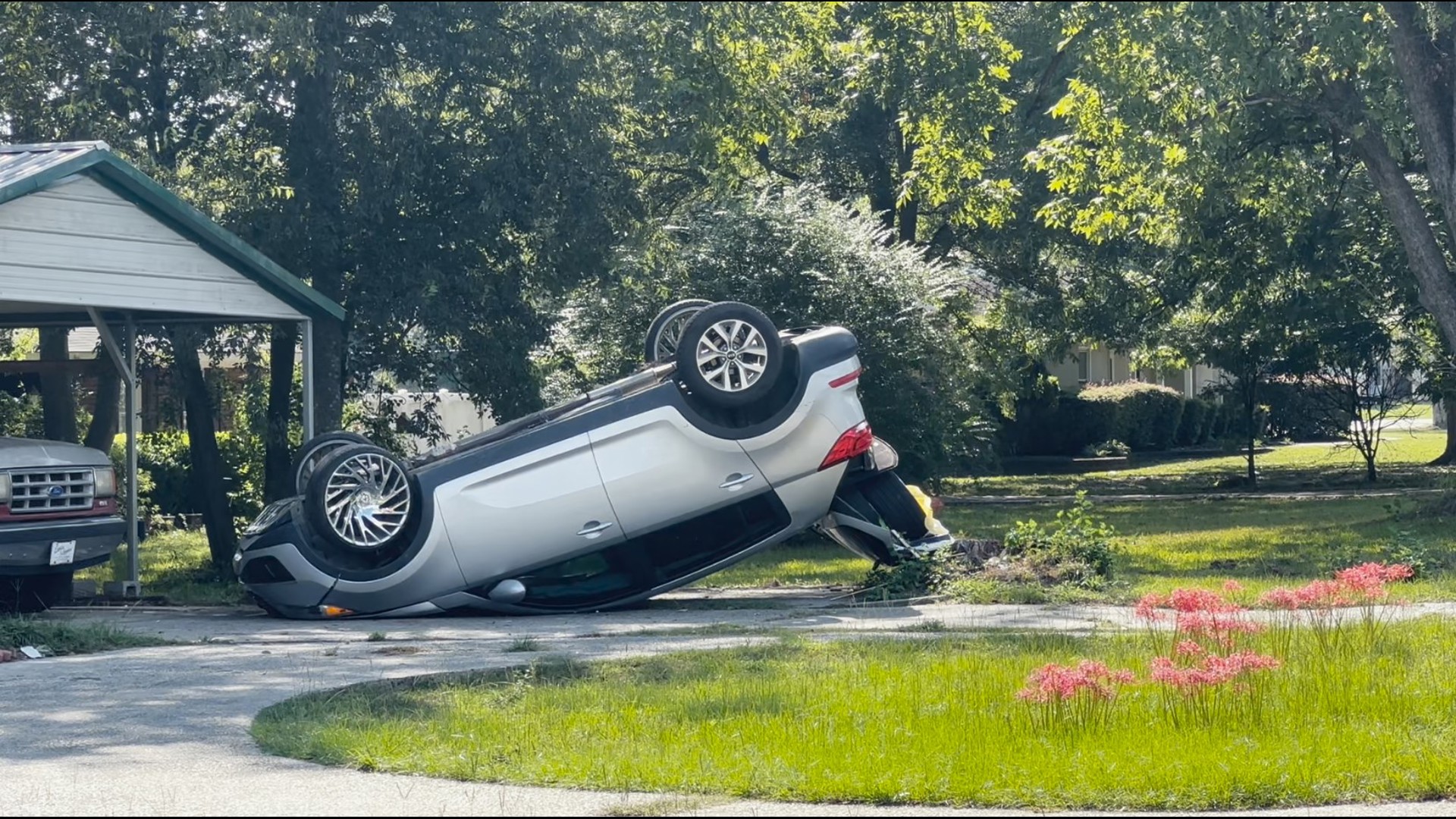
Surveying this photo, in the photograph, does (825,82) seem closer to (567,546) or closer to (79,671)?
(567,546)

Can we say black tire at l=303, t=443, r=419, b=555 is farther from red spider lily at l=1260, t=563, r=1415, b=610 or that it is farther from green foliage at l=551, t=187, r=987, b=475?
green foliage at l=551, t=187, r=987, b=475

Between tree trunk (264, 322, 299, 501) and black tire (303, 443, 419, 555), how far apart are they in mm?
6776

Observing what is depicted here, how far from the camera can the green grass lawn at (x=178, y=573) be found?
54.2 feet

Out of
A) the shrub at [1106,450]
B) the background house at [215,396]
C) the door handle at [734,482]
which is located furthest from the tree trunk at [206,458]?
the shrub at [1106,450]

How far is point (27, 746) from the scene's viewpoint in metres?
7.77

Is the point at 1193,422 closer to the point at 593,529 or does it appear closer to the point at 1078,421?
the point at 1078,421

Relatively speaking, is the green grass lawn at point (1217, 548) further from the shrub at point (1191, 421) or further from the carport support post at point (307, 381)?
the shrub at point (1191, 421)

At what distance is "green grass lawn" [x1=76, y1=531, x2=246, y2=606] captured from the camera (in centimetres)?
1652

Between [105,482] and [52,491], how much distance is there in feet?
2.18

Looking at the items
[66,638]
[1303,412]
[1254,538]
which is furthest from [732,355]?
[1303,412]

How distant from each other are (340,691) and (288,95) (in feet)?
34.8

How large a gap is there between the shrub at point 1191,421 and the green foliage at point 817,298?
2418 centimetres

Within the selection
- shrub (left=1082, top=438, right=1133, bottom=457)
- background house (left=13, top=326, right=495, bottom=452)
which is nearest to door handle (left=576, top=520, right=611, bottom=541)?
background house (left=13, top=326, right=495, bottom=452)

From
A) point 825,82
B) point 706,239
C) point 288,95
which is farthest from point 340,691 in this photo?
point 825,82
